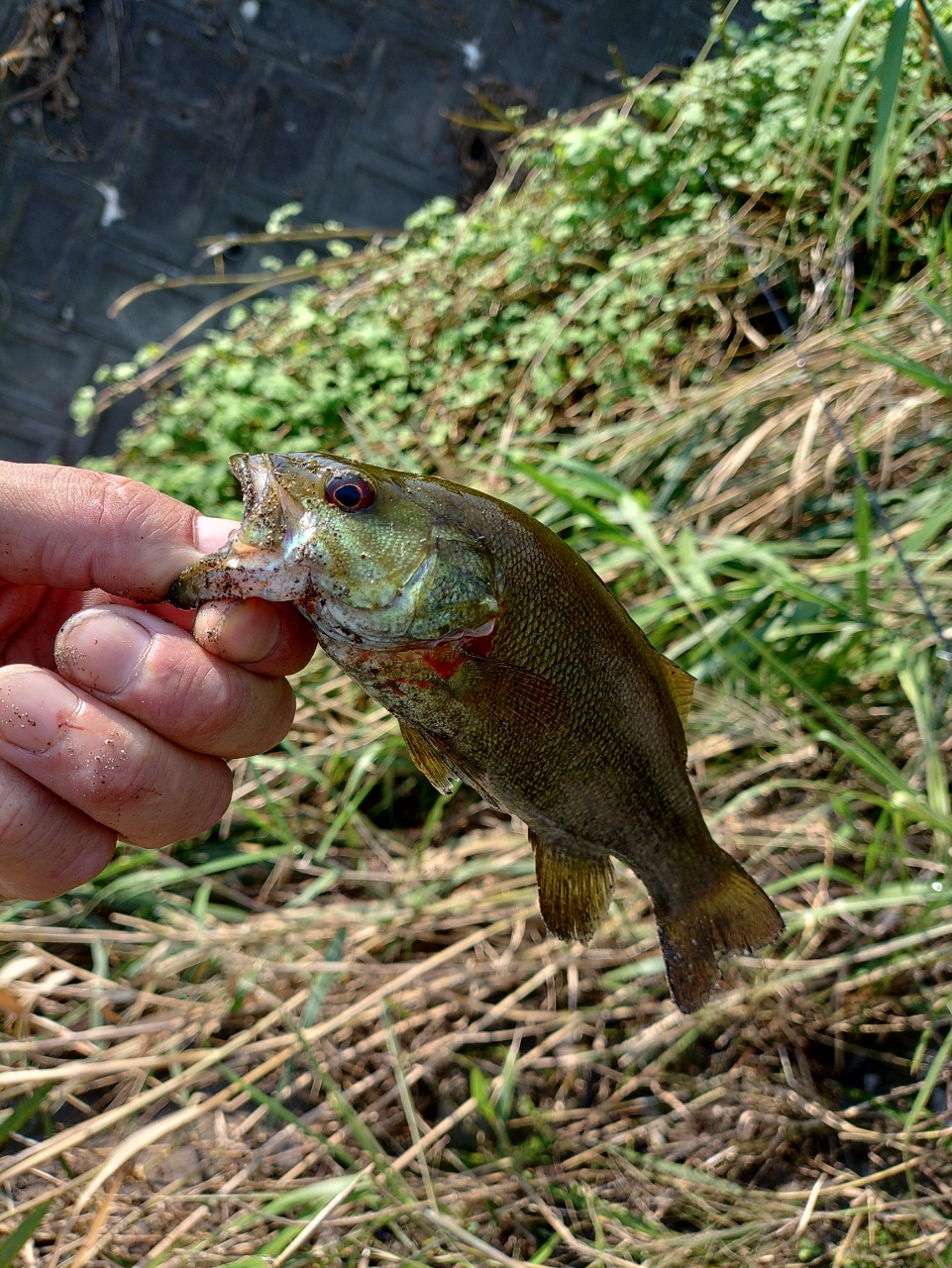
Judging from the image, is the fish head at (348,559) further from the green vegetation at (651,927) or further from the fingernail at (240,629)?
the green vegetation at (651,927)

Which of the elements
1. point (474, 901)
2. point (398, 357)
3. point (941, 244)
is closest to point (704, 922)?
point (474, 901)

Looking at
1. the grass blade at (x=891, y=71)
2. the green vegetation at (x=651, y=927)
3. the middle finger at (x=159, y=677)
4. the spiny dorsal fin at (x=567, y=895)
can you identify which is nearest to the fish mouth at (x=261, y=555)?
the middle finger at (x=159, y=677)

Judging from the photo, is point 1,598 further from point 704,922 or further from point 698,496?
point 698,496

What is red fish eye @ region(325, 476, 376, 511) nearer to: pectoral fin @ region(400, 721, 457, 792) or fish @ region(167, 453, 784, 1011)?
fish @ region(167, 453, 784, 1011)

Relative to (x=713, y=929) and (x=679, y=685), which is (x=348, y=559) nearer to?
(x=679, y=685)

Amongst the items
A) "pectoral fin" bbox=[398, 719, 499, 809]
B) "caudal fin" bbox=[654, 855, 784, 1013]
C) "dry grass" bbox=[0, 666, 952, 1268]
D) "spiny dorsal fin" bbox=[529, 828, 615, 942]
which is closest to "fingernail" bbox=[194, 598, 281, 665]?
"pectoral fin" bbox=[398, 719, 499, 809]

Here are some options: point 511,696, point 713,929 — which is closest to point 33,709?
point 511,696
